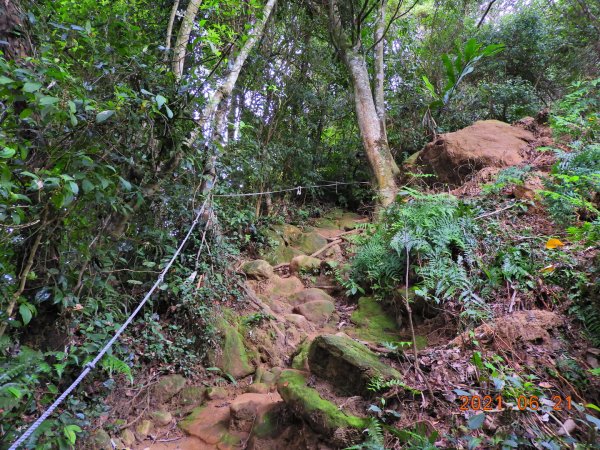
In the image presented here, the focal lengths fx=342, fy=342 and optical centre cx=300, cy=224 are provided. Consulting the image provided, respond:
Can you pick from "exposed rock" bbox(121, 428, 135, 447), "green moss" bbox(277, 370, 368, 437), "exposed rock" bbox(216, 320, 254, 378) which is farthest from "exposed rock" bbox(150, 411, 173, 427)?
"green moss" bbox(277, 370, 368, 437)

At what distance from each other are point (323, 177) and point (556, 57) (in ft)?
23.4

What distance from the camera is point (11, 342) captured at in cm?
228

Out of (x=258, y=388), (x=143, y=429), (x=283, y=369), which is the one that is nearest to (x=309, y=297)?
(x=283, y=369)

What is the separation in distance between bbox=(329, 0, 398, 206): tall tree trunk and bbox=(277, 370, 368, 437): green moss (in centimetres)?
466

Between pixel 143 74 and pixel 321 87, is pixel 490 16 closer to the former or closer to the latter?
pixel 321 87

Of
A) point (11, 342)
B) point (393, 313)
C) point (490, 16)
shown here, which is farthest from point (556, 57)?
point (11, 342)

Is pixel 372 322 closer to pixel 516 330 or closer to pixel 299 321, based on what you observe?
pixel 299 321

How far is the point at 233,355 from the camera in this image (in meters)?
4.13

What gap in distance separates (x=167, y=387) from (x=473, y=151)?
626 centimetres

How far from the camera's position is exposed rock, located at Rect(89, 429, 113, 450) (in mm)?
2707

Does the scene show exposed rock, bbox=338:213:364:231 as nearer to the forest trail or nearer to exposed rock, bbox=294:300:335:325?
the forest trail

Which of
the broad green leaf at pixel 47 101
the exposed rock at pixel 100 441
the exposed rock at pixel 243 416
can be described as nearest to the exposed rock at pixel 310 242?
the exposed rock at pixel 243 416

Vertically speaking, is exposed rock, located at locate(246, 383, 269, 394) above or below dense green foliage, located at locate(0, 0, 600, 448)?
below

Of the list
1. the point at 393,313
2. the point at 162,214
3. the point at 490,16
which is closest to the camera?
the point at 162,214
